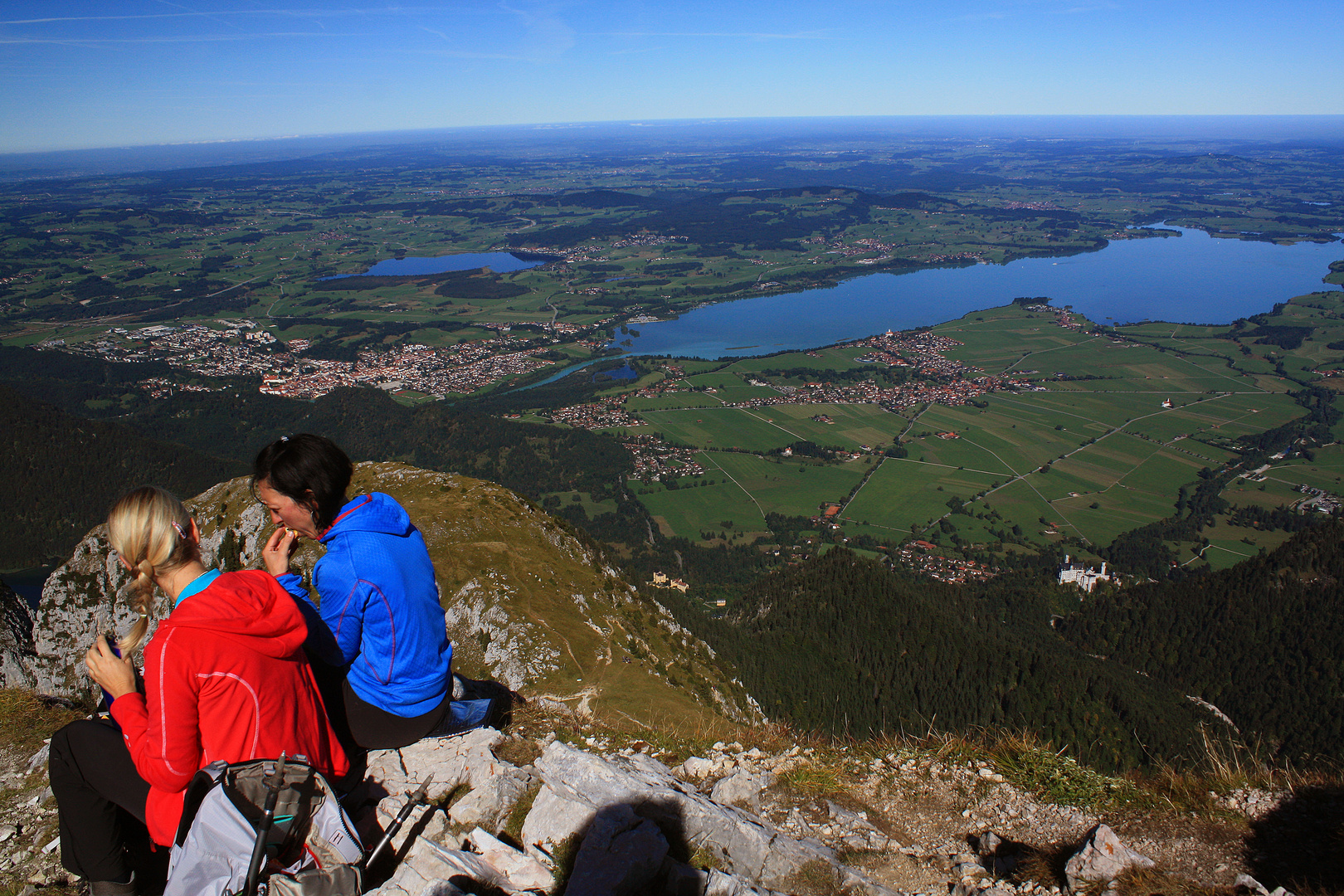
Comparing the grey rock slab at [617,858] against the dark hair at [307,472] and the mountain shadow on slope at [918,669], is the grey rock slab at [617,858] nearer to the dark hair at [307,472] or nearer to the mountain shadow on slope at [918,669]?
the dark hair at [307,472]

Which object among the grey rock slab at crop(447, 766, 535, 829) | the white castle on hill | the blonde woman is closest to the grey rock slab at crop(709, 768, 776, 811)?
the grey rock slab at crop(447, 766, 535, 829)

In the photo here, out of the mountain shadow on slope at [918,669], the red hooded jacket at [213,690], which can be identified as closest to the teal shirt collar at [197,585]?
the red hooded jacket at [213,690]

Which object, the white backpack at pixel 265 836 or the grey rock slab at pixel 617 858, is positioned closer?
the white backpack at pixel 265 836

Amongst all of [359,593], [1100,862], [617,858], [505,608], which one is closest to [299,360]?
[505,608]

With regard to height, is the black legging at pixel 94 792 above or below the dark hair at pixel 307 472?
below

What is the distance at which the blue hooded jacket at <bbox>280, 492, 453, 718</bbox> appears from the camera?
4.75 metres

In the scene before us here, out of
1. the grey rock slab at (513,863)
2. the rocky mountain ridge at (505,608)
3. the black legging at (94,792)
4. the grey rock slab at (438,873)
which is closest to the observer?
the grey rock slab at (438,873)

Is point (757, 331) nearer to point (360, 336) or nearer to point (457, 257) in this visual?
point (360, 336)

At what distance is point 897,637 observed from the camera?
38344 mm

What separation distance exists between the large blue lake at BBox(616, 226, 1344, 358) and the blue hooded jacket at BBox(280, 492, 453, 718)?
113 metres

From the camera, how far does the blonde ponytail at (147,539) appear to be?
155 inches

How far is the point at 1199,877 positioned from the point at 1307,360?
145 meters

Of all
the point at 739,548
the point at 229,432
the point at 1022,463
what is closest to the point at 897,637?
the point at 739,548

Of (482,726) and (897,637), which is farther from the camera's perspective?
(897,637)
